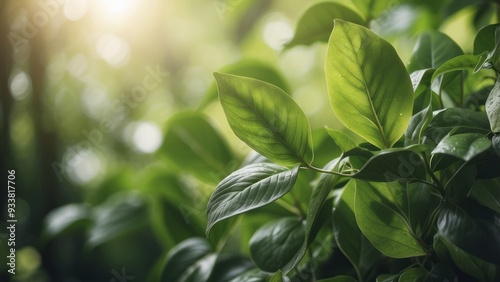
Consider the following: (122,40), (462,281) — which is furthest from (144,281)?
(122,40)

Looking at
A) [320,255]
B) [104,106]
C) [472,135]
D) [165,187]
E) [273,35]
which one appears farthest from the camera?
[104,106]

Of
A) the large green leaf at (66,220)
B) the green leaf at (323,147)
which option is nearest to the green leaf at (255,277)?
the green leaf at (323,147)

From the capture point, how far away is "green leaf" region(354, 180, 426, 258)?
0.33m

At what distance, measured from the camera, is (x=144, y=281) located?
2.27ft

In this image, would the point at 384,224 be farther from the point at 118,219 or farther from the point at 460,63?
the point at 118,219

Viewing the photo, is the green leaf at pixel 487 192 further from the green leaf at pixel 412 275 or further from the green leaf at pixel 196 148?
the green leaf at pixel 196 148

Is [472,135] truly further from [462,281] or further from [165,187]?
[165,187]

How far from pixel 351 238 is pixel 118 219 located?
1.28 feet

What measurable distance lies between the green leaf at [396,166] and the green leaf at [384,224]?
0.05 meters

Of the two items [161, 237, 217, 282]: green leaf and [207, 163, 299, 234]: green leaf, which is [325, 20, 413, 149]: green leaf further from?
[161, 237, 217, 282]: green leaf

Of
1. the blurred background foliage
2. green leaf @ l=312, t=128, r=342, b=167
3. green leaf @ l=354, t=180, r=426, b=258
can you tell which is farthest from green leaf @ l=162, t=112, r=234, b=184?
green leaf @ l=354, t=180, r=426, b=258

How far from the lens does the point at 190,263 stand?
470 mm

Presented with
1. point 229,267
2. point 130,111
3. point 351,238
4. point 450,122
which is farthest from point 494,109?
point 130,111

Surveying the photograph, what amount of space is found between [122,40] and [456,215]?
95 centimetres
